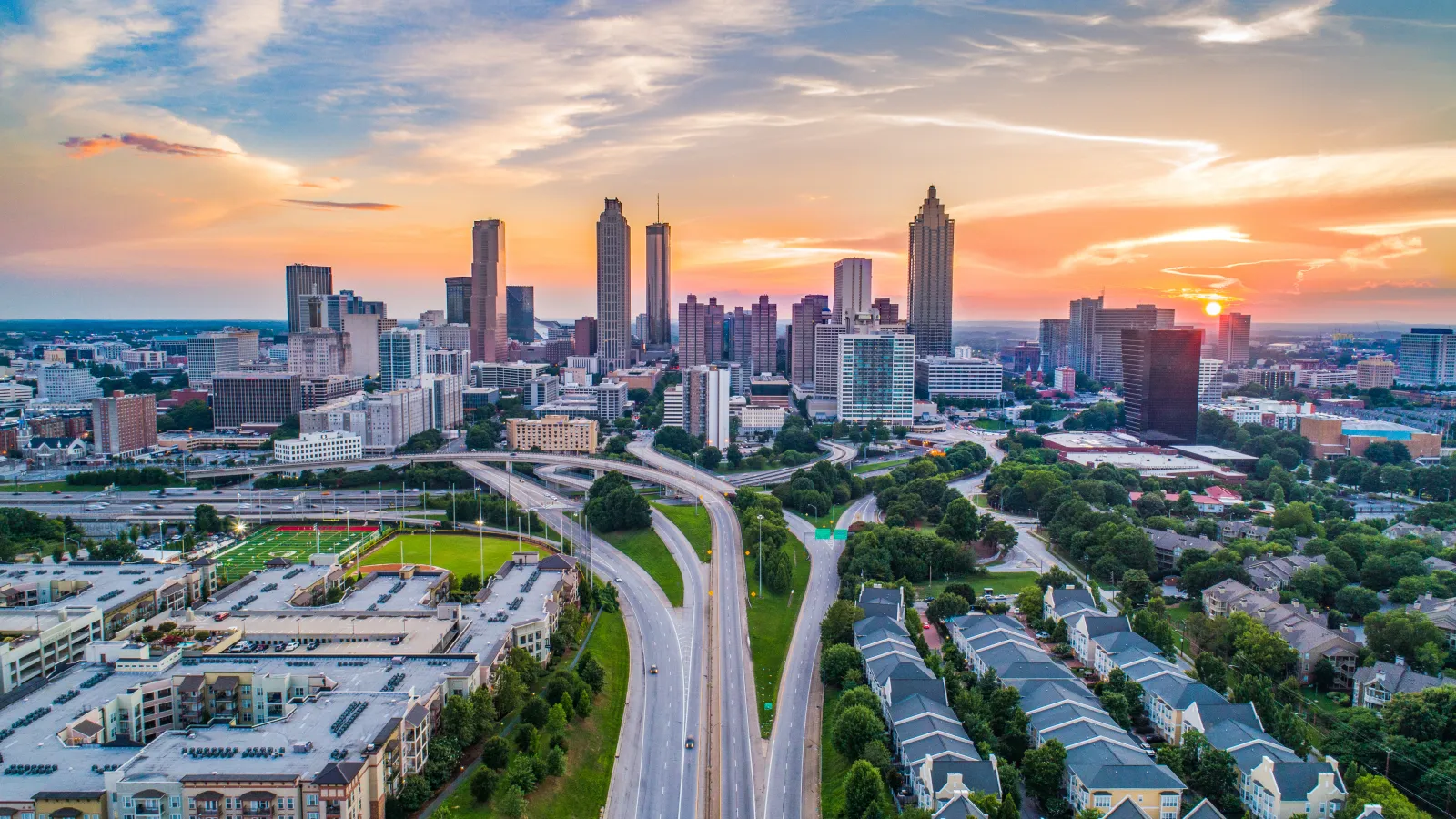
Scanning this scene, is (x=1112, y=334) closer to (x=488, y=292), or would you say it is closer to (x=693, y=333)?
(x=693, y=333)

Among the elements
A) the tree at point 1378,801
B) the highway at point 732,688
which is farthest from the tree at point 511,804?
the tree at point 1378,801

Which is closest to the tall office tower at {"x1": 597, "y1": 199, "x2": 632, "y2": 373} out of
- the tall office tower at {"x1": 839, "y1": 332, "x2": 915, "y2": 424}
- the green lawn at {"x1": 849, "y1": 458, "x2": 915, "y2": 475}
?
the tall office tower at {"x1": 839, "y1": 332, "x2": 915, "y2": 424}

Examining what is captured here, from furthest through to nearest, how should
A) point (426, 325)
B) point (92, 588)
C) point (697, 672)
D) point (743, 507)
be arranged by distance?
point (426, 325) → point (743, 507) → point (92, 588) → point (697, 672)

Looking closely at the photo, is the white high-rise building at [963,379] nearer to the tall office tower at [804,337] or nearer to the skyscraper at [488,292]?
the tall office tower at [804,337]

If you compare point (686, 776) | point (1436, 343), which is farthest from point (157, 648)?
point (1436, 343)

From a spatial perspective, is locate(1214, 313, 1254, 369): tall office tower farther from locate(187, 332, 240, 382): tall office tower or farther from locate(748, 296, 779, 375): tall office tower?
locate(187, 332, 240, 382): tall office tower

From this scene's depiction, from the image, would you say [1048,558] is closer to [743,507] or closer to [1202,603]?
[1202,603]
